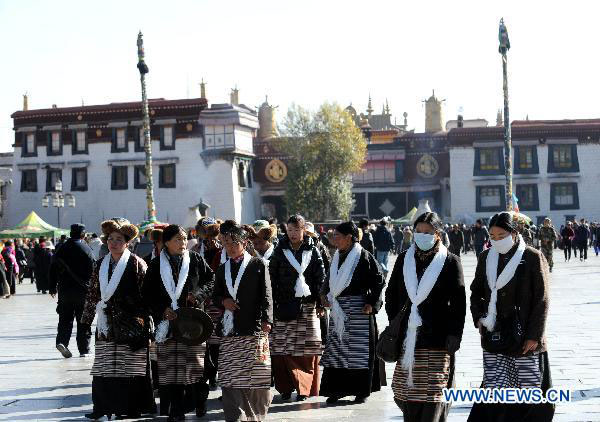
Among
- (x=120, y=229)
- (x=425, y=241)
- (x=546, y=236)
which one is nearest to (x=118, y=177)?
(x=546, y=236)

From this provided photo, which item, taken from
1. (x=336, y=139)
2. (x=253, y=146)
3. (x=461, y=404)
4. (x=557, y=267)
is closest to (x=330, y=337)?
(x=461, y=404)

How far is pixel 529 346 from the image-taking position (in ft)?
24.7

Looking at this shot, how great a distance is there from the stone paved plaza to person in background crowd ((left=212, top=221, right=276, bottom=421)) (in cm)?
60

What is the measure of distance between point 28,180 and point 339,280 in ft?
195

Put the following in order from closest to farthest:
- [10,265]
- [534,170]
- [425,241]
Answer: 1. [425,241]
2. [10,265]
3. [534,170]

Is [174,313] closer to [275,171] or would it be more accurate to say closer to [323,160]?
[323,160]

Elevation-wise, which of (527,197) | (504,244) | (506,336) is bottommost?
(506,336)

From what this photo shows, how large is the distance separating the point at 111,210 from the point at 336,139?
14.2m

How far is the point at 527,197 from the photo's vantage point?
67.1 m

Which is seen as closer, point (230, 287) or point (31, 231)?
point (230, 287)

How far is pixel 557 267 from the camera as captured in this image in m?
35.8

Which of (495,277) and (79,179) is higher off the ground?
(79,179)

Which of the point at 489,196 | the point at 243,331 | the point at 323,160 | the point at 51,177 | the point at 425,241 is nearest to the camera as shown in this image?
the point at 425,241

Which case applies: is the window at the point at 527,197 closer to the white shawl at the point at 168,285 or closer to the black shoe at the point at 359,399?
the black shoe at the point at 359,399
